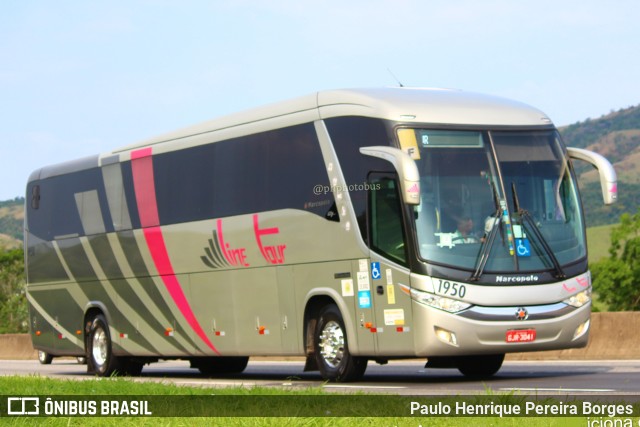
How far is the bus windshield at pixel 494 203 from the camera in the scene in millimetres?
15789

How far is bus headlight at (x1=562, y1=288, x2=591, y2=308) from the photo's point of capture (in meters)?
16.2

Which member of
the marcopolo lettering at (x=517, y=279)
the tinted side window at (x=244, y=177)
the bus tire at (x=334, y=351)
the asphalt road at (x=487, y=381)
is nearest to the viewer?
the asphalt road at (x=487, y=381)

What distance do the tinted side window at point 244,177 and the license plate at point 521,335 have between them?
10.2 feet

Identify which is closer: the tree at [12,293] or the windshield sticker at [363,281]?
the windshield sticker at [363,281]

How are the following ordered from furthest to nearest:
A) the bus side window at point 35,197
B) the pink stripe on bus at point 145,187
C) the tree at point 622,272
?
the tree at point 622,272, the bus side window at point 35,197, the pink stripe on bus at point 145,187

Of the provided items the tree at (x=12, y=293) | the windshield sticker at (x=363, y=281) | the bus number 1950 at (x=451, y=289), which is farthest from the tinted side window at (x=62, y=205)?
the tree at (x=12, y=293)

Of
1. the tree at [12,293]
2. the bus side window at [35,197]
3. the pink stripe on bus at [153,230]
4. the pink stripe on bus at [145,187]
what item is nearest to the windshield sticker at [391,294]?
the pink stripe on bus at [153,230]

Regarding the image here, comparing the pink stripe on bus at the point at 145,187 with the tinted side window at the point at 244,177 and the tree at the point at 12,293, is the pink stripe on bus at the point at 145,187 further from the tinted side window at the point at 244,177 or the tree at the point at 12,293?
the tree at the point at 12,293

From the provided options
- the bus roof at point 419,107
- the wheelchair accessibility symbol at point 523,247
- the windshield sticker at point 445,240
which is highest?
the bus roof at point 419,107

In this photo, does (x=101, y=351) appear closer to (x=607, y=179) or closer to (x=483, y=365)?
(x=483, y=365)

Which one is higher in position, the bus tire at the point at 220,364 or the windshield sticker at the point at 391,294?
the windshield sticker at the point at 391,294

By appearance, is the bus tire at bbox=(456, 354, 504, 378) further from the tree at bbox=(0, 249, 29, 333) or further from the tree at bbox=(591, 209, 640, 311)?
the tree at bbox=(0, 249, 29, 333)

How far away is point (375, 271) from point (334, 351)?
1.55m

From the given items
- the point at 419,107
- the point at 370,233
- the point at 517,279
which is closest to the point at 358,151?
the point at 419,107
